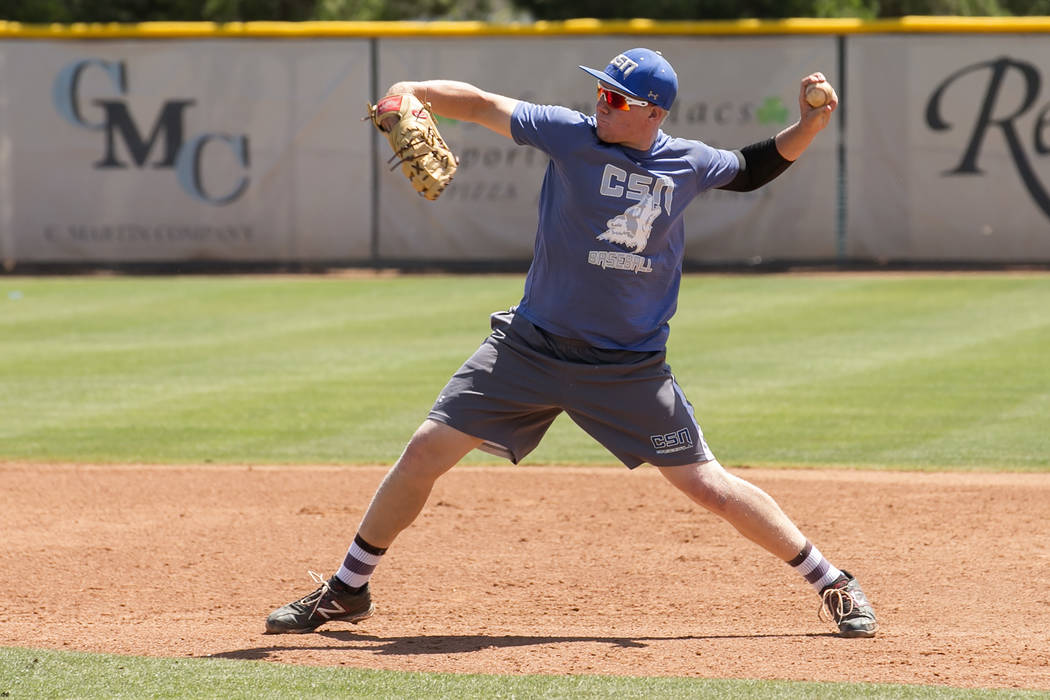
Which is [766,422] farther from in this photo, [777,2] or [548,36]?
[777,2]

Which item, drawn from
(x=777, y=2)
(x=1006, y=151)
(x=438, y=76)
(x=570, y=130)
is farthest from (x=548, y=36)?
(x=570, y=130)

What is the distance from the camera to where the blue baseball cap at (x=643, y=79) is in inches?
179

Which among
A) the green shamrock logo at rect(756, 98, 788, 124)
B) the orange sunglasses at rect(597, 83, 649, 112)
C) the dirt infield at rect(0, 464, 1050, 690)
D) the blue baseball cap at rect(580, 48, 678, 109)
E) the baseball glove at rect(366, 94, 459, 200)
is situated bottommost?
the dirt infield at rect(0, 464, 1050, 690)

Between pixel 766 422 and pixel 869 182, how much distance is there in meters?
11.0

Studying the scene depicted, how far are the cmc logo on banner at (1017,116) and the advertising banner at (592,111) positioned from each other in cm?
197

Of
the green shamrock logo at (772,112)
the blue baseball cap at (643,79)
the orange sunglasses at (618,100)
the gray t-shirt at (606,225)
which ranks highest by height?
the blue baseball cap at (643,79)

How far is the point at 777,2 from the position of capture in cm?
2134

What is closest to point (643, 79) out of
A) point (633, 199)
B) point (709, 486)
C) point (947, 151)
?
point (633, 199)

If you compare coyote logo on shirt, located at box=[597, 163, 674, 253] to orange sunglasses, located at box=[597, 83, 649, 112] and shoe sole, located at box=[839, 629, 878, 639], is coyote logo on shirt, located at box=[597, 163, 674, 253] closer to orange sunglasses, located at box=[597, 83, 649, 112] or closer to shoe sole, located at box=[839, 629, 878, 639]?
orange sunglasses, located at box=[597, 83, 649, 112]

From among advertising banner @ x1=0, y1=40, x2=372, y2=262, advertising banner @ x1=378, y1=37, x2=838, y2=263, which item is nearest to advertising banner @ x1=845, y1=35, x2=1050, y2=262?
advertising banner @ x1=378, y1=37, x2=838, y2=263

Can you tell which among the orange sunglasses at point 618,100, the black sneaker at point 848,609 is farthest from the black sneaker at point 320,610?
the orange sunglasses at point 618,100

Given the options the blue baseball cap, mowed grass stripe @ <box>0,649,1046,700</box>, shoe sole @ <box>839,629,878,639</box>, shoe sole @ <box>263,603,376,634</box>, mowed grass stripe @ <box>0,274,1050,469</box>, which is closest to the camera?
mowed grass stripe @ <box>0,649,1046,700</box>

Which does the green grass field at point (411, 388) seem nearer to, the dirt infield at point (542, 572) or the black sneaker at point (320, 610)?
the dirt infield at point (542, 572)

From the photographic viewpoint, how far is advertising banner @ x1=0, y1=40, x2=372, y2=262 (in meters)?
20.0
